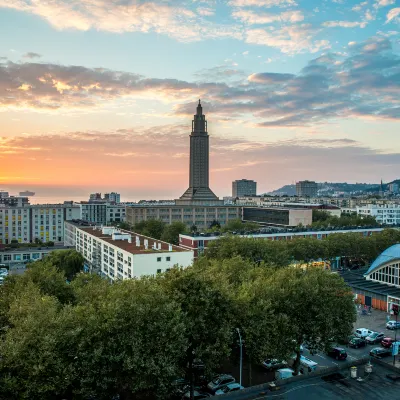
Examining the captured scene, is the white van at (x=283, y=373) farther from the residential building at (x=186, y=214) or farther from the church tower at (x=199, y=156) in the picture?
the church tower at (x=199, y=156)

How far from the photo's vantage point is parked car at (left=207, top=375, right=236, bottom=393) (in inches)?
1081

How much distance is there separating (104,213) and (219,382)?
131 metres

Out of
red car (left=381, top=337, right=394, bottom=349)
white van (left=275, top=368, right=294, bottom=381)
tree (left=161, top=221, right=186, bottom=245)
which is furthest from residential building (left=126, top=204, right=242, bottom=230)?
white van (left=275, top=368, right=294, bottom=381)

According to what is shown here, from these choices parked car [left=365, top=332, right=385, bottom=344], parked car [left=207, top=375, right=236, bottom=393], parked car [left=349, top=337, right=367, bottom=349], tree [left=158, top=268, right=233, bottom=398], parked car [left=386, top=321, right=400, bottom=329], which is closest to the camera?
tree [left=158, top=268, right=233, bottom=398]

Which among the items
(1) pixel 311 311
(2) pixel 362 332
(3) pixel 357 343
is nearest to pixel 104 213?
Result: (2) pixel 362 332

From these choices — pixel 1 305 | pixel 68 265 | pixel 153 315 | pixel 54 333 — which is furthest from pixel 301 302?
pixel 68 265

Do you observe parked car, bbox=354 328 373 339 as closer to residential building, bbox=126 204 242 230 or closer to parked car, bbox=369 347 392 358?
parked car, bbox=369 347 392 358

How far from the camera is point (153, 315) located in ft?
75.3

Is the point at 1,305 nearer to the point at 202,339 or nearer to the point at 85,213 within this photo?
the point at 202,339

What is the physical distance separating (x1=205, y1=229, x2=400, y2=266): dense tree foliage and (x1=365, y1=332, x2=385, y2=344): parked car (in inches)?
632

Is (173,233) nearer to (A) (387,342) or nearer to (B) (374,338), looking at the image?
(B) (374,338)

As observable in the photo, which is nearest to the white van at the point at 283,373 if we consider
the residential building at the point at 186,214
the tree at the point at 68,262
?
the tree at the point at 68,262

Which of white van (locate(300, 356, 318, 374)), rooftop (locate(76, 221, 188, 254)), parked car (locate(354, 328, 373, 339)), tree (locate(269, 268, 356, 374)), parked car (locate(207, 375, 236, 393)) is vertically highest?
rooftop (locate(76, 221, 188, 254))

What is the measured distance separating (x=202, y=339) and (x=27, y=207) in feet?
333
